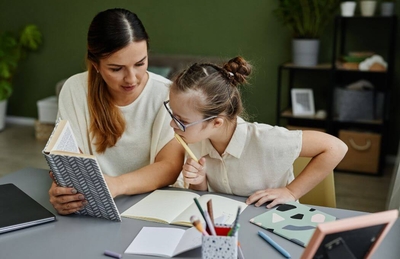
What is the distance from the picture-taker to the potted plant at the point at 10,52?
482cm

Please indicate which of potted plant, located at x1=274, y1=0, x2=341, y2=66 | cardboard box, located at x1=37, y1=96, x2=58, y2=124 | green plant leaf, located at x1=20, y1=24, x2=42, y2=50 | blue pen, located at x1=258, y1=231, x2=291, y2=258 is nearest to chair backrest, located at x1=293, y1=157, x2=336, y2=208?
blue pen, located at x1=258, y1=231, x2=291, y2=258

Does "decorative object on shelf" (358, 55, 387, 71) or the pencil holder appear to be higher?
the pencil holder

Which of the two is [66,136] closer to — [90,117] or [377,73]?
[90,117]

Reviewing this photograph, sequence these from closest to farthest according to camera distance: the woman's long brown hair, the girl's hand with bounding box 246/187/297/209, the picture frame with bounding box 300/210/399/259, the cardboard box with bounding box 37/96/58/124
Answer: the picture frame with bounding box 300/210/399/259
the girl's hand with bounding box 246/187/297/209
the woman's long brown hair
the cardboard box with bounding box 37/96/58/124

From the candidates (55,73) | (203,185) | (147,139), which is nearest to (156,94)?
(147,139)

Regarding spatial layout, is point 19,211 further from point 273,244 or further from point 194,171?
point 273,244

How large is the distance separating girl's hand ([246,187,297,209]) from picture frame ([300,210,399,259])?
0.47 m

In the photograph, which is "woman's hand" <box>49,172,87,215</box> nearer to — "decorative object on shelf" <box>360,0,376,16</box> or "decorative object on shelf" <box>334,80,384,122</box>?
"decorative object on shelf" <box>334,80,384,122</box>

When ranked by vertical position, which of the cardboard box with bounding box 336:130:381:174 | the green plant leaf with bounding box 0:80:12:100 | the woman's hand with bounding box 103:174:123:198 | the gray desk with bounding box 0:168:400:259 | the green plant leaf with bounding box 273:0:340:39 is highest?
the green plant leaf with bounding box 273:0:340:39

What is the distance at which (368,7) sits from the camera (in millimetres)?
3826

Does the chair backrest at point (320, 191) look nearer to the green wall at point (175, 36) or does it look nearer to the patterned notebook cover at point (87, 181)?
the patterned notebook cover at point (87, 181)

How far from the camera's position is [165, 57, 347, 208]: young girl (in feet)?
4.97

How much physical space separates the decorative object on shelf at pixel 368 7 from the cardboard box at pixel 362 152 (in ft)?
2.81

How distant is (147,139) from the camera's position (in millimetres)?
1853
